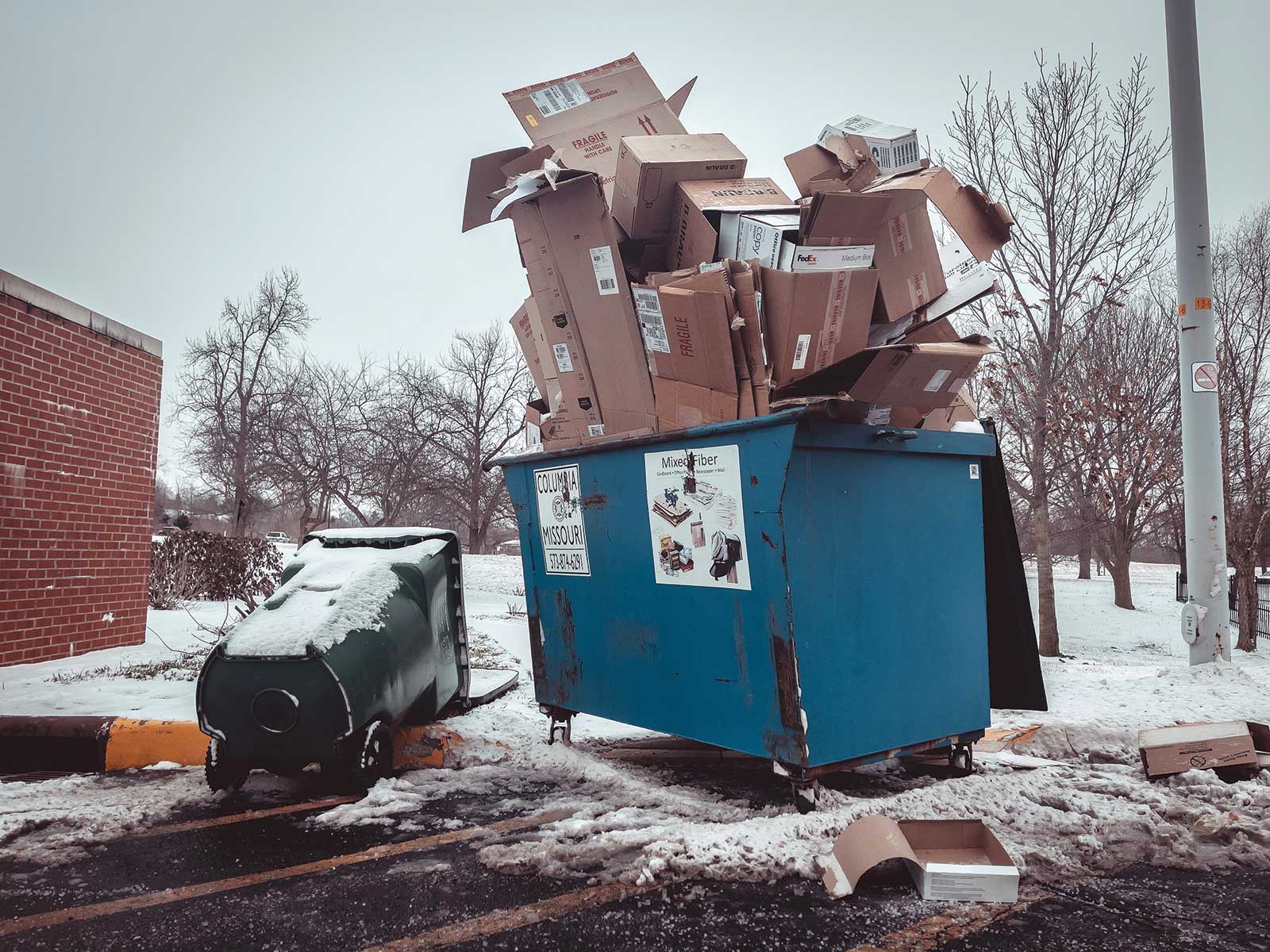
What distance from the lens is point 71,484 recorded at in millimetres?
6566

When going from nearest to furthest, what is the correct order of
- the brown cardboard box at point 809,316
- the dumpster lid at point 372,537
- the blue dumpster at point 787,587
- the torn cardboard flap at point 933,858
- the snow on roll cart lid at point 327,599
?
the torn cardboard flap at point 933,858 → the blue dumpster at point 787,587 → the brown cardboard box at point 809,316 → the snow on roll cart lid at point 327,599 → the dumpster lid at point 372,537

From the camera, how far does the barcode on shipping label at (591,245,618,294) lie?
3.87m

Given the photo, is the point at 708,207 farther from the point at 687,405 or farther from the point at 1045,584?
the point at 1045,584

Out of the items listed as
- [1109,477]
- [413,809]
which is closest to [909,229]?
[413,809]

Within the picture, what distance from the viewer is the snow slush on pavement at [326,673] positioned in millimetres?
3588

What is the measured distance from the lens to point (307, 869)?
2.94 m

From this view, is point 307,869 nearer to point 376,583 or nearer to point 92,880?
point 92,880

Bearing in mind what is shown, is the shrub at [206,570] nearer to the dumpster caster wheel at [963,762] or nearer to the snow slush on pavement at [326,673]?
the snow slush on pavement at [326,673]

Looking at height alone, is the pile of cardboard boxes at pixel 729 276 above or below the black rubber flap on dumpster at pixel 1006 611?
above

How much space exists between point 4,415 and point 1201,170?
8475 millimetres

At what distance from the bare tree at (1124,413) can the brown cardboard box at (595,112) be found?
7.80 m

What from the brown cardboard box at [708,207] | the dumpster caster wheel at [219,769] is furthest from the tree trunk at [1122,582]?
the dumpster caster wheel at [219,769]

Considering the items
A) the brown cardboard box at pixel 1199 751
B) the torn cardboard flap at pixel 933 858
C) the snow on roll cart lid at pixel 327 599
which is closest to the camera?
the torn cardboard flap at pixel 933 858

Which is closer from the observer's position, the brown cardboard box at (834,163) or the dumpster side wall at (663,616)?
the dumpster side wall at (663,616)
